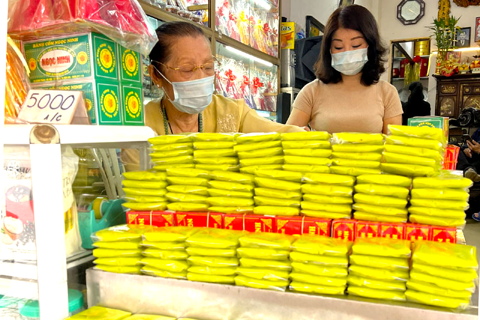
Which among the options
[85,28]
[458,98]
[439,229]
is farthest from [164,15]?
[458,98]

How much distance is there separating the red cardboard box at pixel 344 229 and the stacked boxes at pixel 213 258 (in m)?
0.24

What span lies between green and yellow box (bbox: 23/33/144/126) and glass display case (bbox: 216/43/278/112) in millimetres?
2354

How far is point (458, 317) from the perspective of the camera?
0.73 metres

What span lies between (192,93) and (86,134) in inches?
27.1

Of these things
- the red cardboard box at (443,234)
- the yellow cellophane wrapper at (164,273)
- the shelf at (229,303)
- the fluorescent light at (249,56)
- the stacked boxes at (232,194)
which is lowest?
the shelf at (229,303)

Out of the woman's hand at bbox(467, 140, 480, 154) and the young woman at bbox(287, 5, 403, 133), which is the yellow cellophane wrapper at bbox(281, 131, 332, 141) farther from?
the woman's hand at bbox(467, 140, 480, 154)

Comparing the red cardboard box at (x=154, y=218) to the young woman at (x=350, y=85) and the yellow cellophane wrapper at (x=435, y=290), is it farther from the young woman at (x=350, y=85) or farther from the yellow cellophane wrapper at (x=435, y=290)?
the young woman at (x=350, y=85)

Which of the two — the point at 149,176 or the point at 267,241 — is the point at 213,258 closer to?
the point at 267,241

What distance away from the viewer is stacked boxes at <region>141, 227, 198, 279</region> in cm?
95

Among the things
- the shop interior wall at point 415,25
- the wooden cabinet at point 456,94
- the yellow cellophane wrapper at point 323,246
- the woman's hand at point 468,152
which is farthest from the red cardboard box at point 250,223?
the wooden cabinet at point 456,94

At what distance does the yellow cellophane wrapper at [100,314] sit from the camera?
0.88 m

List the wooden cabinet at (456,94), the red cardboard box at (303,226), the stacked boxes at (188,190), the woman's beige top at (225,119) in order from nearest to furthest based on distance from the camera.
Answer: the red cardboard box at (303,226), the stacked boxes at (188,190), the woman's beige top at (225,119), the wooden cabinet at (456,94)

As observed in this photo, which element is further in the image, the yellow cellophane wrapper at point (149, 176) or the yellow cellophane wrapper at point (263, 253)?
the yellow cellophane wrapper at point (149, 176)

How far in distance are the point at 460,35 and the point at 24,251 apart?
10.2 meters
